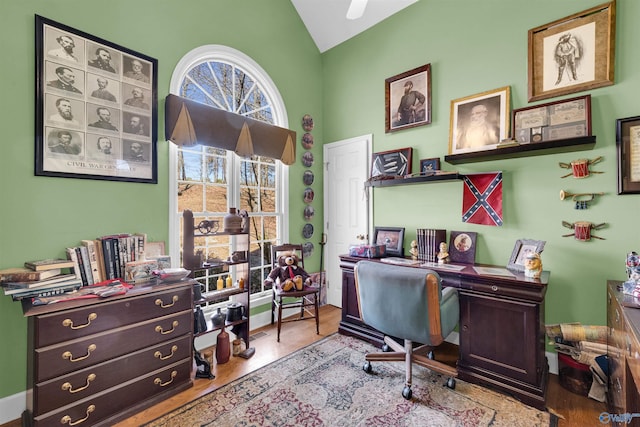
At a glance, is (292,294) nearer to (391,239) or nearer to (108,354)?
(391,239)

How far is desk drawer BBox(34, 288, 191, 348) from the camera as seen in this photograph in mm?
1547

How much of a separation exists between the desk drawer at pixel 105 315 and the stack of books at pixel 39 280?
0.24 metres

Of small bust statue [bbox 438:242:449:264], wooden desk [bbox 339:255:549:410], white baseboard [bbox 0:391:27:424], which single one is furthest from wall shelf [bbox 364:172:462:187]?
white baseboard [bbox 0:391:27:424]

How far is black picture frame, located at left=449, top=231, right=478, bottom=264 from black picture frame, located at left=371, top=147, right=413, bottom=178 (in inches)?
33.1

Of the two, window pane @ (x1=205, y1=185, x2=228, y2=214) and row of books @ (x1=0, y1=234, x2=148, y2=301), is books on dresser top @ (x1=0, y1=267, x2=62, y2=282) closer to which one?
row of books @ (x1=0, y1=234, x2=148, y2=301)

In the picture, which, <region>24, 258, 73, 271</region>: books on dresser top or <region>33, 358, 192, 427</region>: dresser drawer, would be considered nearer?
<region>33, 358, 192, 427</region>: dresser drawer

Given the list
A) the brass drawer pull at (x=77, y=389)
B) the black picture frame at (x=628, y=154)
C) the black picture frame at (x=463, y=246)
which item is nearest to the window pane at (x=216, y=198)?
the brass drawer pull at (x=77, y=389)

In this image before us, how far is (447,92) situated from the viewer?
286 cm

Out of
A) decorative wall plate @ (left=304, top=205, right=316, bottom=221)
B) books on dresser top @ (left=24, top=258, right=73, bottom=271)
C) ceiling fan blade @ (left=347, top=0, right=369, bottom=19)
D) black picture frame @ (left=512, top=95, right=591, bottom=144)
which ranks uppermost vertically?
ceiling fan blade @ (left=347, top=0, right=369, bottom=19)

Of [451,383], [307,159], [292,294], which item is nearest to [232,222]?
[292,294]

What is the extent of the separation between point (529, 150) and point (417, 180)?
0.93m

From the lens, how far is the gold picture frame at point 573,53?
2072 millimetres

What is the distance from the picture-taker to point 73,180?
6.72ft

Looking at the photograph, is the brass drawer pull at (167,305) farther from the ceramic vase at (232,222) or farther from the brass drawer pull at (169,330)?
the ceramic vase at (232,222)
